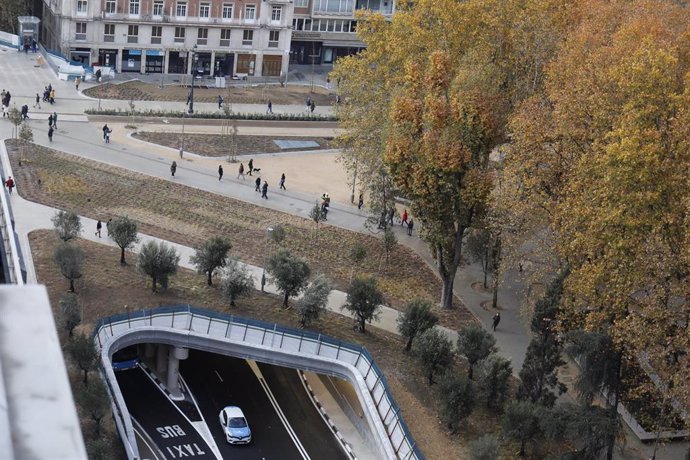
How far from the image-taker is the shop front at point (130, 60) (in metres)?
79.8

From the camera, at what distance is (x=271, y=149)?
65.9m

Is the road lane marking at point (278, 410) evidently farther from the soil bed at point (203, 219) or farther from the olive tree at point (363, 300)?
the soil bed at point (203, 219)

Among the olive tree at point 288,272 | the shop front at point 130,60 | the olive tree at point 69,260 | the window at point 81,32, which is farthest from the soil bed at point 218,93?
the olive tree at point 69,260

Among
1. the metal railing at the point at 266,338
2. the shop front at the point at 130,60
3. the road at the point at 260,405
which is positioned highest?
the shop front at the point at 130,60

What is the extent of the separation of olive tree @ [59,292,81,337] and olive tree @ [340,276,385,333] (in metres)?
10.7

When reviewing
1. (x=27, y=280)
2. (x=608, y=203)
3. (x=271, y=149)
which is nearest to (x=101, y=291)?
(x=27, y=280)

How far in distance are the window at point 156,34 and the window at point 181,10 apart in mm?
1723

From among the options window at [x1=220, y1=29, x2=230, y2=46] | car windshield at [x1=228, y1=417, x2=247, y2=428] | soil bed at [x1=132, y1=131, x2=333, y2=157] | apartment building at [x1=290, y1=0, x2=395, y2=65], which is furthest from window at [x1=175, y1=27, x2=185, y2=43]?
car windshield at [x1=228, y1=417, x2=247, y2=428]

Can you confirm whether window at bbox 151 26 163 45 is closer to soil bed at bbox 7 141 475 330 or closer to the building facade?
the building facade

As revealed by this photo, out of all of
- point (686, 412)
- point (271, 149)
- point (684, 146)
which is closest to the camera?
point (686, 412)

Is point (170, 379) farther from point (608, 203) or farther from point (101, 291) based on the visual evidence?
point (608, 203)

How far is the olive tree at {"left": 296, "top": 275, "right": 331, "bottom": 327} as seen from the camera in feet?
132

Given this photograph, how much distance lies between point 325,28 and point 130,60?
17.7 metres

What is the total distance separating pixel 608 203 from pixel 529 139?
5622 mm
